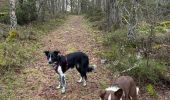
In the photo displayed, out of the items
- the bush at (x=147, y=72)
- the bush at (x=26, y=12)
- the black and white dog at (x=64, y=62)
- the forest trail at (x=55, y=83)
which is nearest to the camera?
the black and white dog at (x=64, y=62)

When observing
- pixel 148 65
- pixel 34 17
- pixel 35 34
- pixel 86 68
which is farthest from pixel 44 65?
pixel 34 17

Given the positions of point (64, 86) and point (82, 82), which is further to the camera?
point (82, 82)

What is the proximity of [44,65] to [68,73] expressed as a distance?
5.05ft

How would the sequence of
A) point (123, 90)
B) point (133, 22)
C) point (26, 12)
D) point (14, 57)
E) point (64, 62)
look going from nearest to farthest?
point (123, 90) → point (64, 62) → point (14, 57) → point (133, 22) → point (26, 12)

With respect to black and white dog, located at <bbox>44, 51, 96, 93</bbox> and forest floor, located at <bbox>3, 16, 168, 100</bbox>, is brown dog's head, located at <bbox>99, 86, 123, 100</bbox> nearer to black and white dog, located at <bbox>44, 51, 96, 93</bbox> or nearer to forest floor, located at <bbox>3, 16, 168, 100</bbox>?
forest floor, located at <bbox>3, 16, 168, 100</bbox>

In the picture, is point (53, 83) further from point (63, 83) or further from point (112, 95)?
point (112, 95)

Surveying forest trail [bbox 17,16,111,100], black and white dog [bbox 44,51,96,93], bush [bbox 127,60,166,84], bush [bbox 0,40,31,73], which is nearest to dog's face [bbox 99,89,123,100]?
forest trail [bbox 17,16,111,100]

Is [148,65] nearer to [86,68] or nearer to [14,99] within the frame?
[86,68]

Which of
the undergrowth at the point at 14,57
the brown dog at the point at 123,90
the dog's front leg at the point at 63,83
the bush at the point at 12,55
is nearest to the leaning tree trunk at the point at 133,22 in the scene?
the undergrowth at the point at 14,57

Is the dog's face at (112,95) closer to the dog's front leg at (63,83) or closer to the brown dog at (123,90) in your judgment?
the brown dog at (123,90)

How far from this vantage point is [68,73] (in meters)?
11.7

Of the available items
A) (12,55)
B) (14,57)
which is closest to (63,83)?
(14,57)

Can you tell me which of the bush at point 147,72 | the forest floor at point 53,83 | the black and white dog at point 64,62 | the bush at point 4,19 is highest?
the bush at point 4,19

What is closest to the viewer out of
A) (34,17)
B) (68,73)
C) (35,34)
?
(68,73)
